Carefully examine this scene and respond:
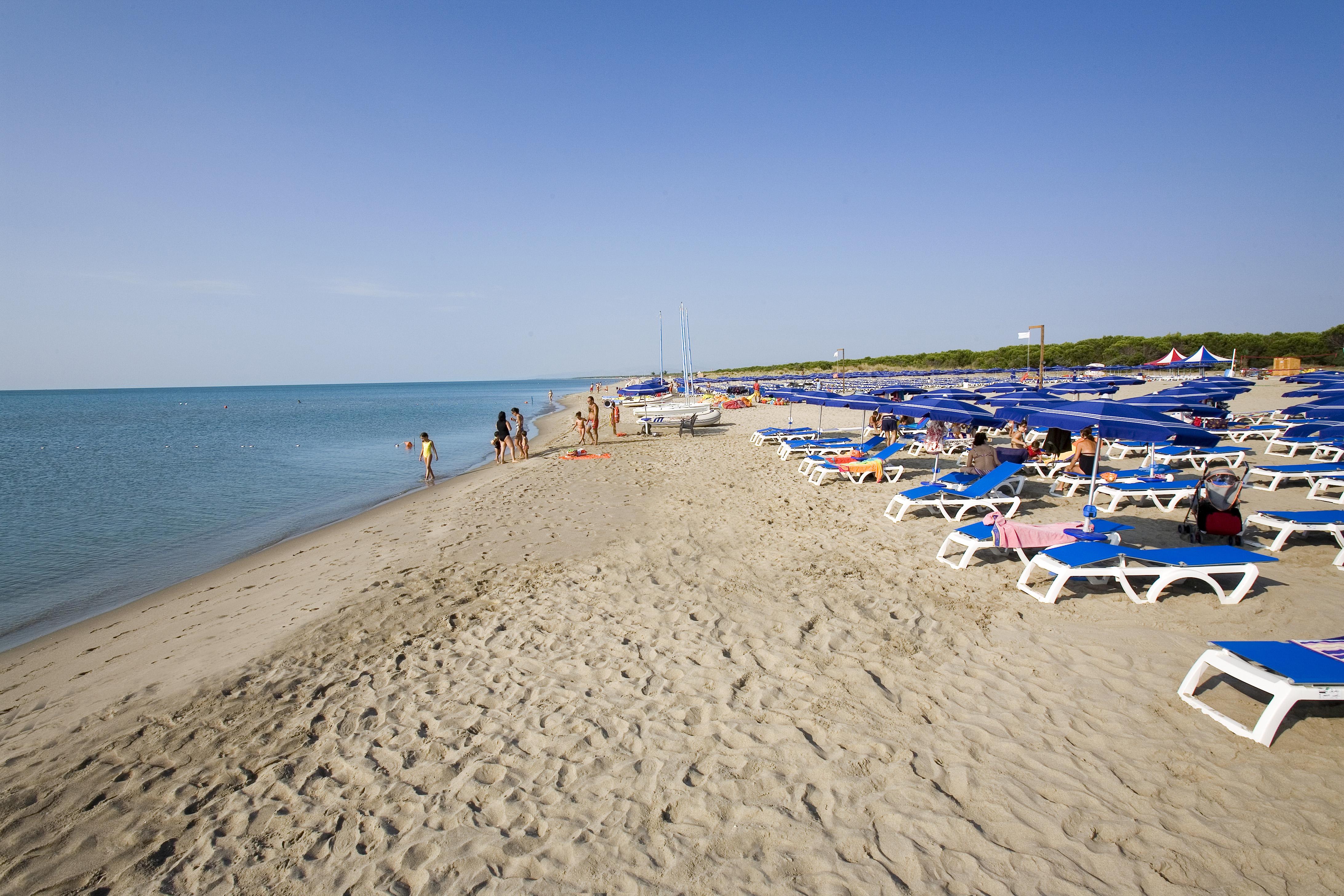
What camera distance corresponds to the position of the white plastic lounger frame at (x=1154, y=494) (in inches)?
342

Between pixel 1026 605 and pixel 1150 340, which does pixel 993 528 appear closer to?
pixel 1026 605

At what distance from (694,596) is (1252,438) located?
1683cm

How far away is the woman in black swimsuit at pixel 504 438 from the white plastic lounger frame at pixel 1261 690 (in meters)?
15.3

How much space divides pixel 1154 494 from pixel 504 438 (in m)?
14.4

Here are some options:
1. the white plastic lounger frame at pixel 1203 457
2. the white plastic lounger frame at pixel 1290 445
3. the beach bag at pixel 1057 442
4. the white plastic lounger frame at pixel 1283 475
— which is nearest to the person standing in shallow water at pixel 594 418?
the beach bag at pixel 1057 442

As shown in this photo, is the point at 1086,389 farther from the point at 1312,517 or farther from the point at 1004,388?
the point at 1312,517

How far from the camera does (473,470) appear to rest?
1755 centimetres

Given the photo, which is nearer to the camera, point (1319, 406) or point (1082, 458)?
point (1082, 458)

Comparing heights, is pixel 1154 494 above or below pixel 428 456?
below

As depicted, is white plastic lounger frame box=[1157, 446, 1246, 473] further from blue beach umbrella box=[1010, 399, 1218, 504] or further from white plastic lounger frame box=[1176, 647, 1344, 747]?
white plastic lounger frame box=[1176, 647, 1344, 747]

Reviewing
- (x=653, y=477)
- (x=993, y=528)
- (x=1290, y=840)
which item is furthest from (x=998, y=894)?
(x=653, y=477)

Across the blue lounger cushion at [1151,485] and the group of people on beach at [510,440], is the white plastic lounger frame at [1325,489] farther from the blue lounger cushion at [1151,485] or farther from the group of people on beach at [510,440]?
the group of people on beach at [510,440]

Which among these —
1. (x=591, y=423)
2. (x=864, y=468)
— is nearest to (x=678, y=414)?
(x=591, y=423)

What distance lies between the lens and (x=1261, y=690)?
3697 mm
